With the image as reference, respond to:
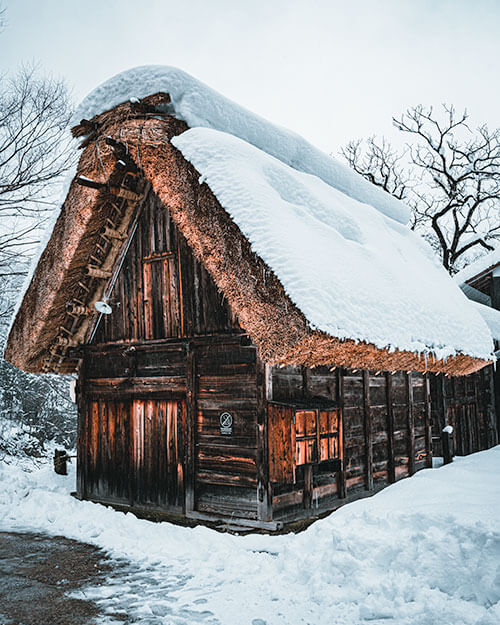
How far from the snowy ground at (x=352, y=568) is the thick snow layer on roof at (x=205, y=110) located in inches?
192

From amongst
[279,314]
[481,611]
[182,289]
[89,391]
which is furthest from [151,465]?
[481,611]

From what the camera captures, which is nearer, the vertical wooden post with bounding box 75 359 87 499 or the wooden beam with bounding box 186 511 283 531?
Answer: the wooden beam with bounding box 186 511 283 531

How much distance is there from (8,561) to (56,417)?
1115 cm

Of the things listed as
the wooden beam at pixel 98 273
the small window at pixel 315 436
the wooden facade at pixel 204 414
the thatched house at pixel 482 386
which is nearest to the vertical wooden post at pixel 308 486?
the wooden facade at pixel 204 414

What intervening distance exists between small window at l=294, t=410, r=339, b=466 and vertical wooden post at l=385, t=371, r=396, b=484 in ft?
7.37

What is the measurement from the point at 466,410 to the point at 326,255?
25.3ft

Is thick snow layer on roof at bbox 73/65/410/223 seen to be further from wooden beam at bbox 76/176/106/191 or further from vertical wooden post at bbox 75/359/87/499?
vertical wooden post at bbox 75/359/87/499

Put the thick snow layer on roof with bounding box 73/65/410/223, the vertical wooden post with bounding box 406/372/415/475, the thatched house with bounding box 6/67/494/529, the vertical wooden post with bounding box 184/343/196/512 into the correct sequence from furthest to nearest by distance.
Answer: the vertical wooden post with bounding box 406/372/415/475 < the vertical wooden post with bounding box 184/343/196/512 < the thick snow layer on roof with bounding box 73/65/410/223 < the thatched house with bounding box 6/67/494/529

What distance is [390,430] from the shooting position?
8.22 m

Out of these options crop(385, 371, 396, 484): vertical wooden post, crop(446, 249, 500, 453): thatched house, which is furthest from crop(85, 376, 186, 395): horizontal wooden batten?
crop(446, 249, 500, 453): thatched house

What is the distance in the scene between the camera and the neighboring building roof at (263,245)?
4855 millimetres

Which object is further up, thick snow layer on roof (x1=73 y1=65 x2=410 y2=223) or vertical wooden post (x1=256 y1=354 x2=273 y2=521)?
thick snow layer on roof (x1=73 y1=65 x2=410 y2=223)

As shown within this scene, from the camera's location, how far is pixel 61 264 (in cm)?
689

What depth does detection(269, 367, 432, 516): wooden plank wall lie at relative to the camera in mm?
5934
